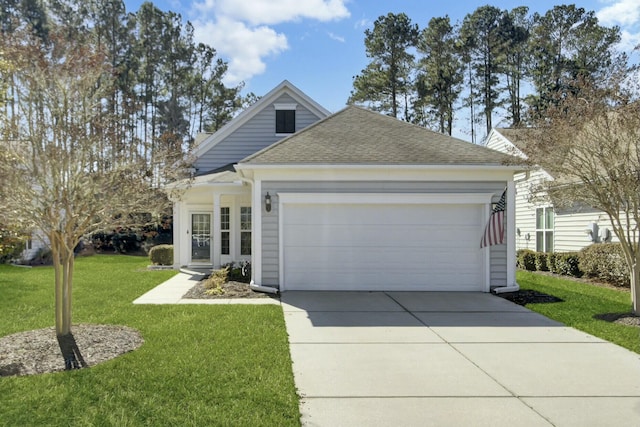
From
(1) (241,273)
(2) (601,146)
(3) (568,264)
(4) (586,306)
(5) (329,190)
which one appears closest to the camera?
(2) (601,146)

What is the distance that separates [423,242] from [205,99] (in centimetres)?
2852

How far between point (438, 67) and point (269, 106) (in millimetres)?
19344

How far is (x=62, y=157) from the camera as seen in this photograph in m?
5.79

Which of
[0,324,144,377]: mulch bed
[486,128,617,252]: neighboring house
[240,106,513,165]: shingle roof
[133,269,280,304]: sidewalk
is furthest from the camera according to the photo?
[486,128,617,252]: neighboring house

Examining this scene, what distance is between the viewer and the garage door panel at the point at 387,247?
35.2ft

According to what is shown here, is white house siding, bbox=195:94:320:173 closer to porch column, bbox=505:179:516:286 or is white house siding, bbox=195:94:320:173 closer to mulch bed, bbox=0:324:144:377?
porch column, bbox=505:179:516:286

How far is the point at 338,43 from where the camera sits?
21047mm

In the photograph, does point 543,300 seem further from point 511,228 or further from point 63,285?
point 63,285

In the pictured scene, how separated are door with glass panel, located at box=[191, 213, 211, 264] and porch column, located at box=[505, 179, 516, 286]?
30.4ft

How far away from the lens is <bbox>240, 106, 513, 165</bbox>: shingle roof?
10.4m

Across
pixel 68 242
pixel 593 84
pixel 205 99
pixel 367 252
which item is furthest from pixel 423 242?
pixel 205 99

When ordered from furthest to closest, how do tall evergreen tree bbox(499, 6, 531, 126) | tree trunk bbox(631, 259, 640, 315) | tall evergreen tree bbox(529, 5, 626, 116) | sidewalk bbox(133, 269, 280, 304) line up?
1. tall evergreen tree bbox(499, 6, 531, 126)
2. tall evergreen tree bbox(529, 5, 626, 116)
3. sidewalk bbox(133, 269, 280, 304)
4. tree trunk bbox(631, 259, 640, 315)

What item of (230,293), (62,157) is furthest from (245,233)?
(62,157)

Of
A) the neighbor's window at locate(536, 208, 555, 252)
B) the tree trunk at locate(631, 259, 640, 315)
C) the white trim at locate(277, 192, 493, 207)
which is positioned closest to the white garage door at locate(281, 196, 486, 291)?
the white trim at locate(277, 192, 493, 207)
